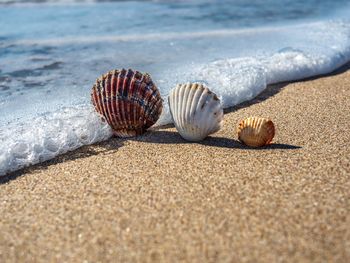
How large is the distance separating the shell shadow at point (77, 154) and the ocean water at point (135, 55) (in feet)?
0.15

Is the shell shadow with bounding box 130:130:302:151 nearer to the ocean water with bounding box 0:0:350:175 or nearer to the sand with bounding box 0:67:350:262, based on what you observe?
the sand with bounding box 0:67:350:262

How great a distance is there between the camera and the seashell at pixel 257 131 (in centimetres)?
263

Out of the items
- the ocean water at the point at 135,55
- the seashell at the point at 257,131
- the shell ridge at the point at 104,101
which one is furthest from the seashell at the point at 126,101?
the seashell at the point at 257,131

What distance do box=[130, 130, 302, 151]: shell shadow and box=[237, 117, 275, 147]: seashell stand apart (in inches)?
1.6

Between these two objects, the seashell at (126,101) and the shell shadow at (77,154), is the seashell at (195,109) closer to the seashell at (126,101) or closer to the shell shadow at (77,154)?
the seashell at (126,101)

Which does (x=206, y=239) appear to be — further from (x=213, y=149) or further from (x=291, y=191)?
(x=213, y=149)

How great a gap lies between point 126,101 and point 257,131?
0.83m

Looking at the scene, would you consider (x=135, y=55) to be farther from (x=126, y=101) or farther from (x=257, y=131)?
(x=257, y=131)

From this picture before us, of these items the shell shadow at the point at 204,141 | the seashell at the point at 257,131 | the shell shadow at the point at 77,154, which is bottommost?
the shell shadow at the point at 77,154

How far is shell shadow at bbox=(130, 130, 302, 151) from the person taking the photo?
271 cm

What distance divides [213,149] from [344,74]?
2.57 meters

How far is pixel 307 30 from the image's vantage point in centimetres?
656

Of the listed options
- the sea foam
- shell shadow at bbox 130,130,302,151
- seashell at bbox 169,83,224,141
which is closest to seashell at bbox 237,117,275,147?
shell shadow at bbox 130,130,302,151

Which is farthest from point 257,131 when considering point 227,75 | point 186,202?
point 227,75
